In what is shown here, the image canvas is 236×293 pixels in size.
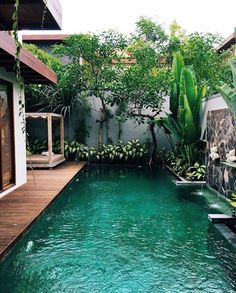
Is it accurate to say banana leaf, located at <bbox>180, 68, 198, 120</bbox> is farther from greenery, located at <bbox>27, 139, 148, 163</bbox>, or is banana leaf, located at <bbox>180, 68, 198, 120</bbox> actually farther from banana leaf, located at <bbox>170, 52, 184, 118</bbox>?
greenery, located at <bbox>27, 139, 148, 163</bbox>

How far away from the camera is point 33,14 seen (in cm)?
356

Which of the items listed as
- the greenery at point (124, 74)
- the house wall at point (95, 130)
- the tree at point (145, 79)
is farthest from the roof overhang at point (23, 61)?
the house wall at point (95, 130)

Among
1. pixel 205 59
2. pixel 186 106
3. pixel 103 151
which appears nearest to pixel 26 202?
pixel 186 106

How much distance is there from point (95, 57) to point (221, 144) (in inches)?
228

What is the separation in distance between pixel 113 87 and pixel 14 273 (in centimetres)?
855

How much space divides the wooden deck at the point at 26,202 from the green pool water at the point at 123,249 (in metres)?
0.15

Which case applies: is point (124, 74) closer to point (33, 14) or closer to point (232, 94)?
point (232, 94)

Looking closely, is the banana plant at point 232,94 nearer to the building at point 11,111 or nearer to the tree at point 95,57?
the building at point 11,111

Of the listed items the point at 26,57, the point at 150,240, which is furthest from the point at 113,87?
the point at 150,240

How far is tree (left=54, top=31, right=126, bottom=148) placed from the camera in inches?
454

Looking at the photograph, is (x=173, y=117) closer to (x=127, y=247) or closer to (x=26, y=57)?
(x=26, y=57)

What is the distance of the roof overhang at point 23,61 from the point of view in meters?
4.76

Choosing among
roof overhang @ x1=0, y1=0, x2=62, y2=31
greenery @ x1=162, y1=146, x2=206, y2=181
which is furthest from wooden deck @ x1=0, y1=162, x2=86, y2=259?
→ greenery @ x1=162, y1=146, x2=206, y2=181

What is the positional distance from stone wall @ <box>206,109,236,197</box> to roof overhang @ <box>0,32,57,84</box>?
12.7ft
